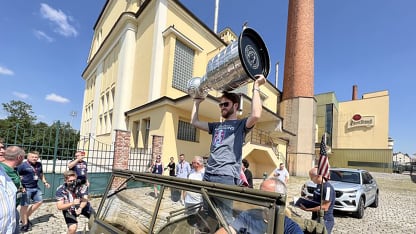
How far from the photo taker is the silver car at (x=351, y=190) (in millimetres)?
7770

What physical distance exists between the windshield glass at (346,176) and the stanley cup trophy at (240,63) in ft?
28.1

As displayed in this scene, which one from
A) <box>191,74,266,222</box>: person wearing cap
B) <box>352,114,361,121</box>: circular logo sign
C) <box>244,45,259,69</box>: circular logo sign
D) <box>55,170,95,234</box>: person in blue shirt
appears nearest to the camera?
<box>191,74,266,222</box>: person wearing cap

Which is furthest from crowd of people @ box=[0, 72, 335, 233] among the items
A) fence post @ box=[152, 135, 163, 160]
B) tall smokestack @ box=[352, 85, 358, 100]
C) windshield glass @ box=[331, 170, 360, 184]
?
tall smokestack @ box=[352, 85, 358, 100]

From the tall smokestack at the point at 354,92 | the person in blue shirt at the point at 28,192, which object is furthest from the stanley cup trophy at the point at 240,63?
the tall smokestack at the point at 354,92

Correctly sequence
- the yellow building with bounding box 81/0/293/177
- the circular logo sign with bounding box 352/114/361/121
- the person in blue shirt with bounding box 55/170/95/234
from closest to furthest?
1. the person in blue shirt with bounding box 55/170/95/234
2. the yellow building with bounding box 81/0/293/177
3. the circular logo sign with bounding box 352/114/361/121

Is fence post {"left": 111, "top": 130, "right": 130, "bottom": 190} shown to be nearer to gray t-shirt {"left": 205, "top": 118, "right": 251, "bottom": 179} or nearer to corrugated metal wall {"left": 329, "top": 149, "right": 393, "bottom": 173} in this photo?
gray t-shirt {"left": 205, "top": 118, "right": 251, "bottom": 179}

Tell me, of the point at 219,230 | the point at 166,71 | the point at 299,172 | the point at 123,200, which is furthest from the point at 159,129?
the point at 299,172

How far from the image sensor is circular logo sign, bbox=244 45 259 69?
232 centimetres

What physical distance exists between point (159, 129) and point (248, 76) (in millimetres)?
11092

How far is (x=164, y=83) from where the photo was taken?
1445 cm

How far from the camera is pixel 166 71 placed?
1438cm

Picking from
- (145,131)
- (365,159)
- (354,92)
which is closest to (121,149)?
(145,131)

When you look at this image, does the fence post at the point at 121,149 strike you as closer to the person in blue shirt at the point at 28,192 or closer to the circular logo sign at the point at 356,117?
the person in blue shirt at the point at 28,192

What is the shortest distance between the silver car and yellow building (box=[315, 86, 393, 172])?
30.2 metres
